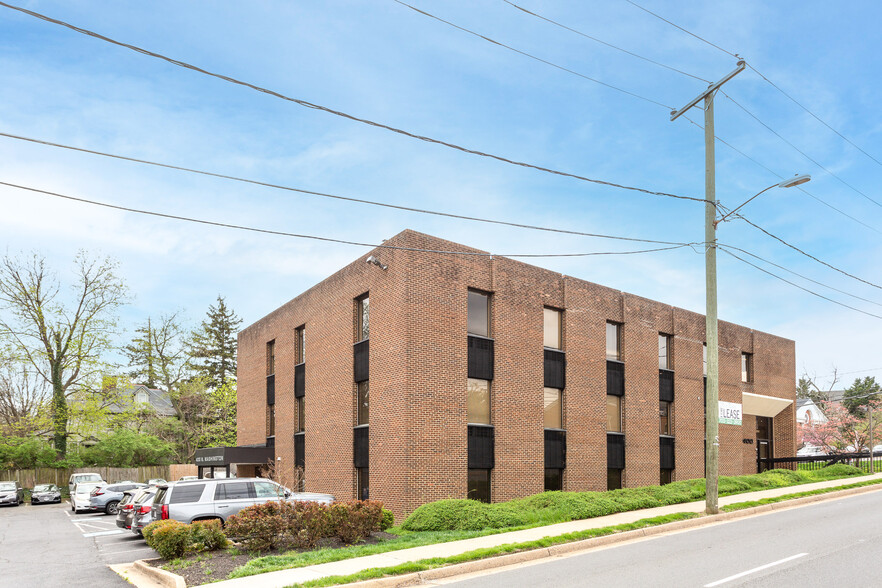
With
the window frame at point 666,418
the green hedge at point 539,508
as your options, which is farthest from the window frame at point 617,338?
the green hedge at point 539,508

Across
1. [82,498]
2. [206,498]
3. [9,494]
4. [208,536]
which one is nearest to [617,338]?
[206,498]

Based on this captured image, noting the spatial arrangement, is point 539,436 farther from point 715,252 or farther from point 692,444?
point 692,444

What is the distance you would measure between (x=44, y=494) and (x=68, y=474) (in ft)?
23.0

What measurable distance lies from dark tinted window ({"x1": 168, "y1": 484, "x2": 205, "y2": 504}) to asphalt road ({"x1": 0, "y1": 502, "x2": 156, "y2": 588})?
1446 millimetres

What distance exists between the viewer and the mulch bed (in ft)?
41.1

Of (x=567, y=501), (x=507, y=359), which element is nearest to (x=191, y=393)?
(x=507, y=359)

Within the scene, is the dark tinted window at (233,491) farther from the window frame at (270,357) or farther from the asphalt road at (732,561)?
the window frame at (270,357)

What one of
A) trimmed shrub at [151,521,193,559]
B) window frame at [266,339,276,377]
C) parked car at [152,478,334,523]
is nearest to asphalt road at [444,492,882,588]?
trimmed shrub at [151,521,193,559]

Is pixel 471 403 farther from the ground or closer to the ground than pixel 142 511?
farther from the ground

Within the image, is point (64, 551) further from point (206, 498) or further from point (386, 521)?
point (386, 521)

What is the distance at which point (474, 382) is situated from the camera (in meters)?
23.3

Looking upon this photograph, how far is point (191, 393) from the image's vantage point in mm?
61094

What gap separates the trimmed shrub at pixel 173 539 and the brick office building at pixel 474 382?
770 cm

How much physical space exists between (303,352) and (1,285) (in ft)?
106
